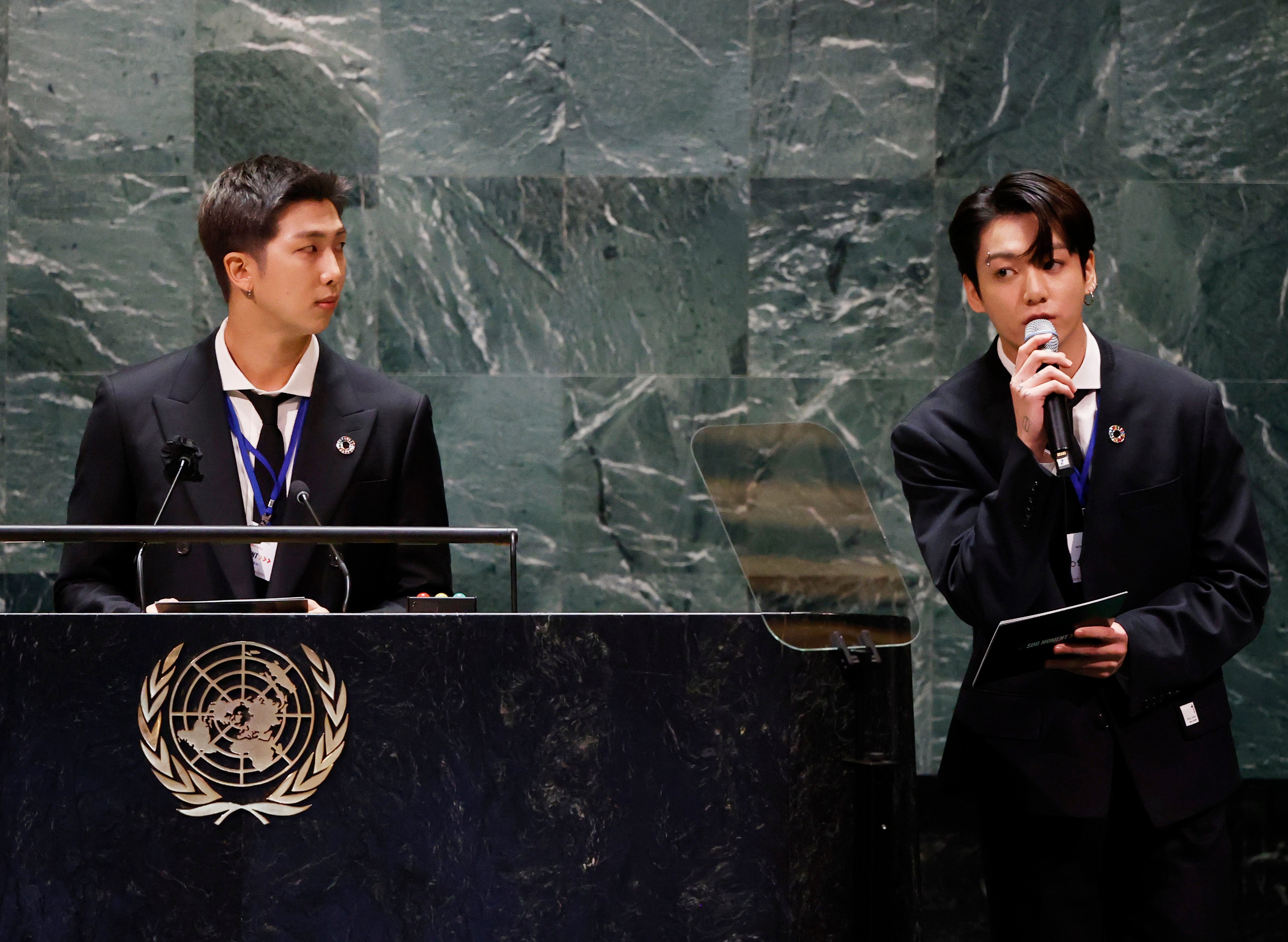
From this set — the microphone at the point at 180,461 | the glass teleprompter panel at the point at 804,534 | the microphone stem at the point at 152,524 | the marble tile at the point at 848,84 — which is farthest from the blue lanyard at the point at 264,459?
the marble tile at the point at 848,84

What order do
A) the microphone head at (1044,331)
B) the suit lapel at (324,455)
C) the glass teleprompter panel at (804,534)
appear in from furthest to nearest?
1. the suit lapel at (324,455)
2. the microphone head at (1044,331)
3. the glass teleprompter panel at (804,534)

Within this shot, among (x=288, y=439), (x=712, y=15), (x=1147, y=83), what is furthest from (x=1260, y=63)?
(x=288, y=439)

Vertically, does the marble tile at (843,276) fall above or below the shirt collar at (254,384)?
above

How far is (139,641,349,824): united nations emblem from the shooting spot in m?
2.20

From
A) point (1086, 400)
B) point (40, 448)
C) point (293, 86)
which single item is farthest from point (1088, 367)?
point (40, 448)

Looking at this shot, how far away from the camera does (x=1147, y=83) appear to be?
4.59 meters

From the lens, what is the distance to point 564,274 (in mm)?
4621

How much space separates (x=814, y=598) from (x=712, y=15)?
287 cm

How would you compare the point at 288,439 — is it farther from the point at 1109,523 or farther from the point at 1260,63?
the point at 1260,63

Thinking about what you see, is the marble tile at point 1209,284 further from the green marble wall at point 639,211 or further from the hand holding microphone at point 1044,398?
the hand holding microphone at point 1044,398

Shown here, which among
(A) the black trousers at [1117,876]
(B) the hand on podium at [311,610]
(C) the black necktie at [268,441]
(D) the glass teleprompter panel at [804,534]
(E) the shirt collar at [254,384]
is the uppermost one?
(E) the shirt collar at [254,384]

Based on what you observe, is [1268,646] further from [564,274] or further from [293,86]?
[293,86]

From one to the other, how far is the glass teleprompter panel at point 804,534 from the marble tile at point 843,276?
2115 millimetres

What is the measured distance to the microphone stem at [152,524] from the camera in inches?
104
